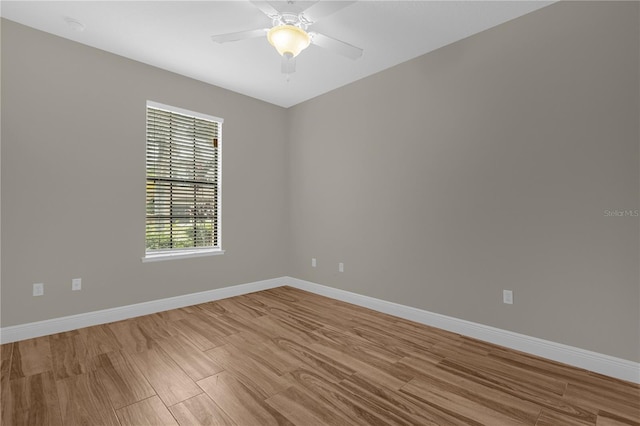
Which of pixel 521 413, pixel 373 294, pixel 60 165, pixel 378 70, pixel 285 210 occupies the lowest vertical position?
pixel 521 413

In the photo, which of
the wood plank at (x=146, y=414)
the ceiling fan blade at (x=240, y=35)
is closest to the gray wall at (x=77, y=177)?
the ceiling fan blade at (x=240, y=35)

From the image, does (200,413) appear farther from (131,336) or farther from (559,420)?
(559,420)

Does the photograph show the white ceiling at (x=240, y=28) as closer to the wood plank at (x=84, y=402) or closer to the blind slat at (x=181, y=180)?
the blind slat at (x=181, y=180)

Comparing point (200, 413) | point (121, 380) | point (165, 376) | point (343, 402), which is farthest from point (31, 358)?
point (343, 402)

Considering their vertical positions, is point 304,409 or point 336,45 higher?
A: point 336,45

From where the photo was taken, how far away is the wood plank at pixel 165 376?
6.08ft

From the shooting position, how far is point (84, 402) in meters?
1.78

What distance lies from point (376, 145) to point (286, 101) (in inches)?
68.7

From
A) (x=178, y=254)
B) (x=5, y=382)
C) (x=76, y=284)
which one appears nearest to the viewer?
(x=5, y=382)

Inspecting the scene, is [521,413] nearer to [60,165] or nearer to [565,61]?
[565,61]

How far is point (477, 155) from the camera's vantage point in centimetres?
277

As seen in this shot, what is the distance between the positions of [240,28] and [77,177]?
84.6 inches

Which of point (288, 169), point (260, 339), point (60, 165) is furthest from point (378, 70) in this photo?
point (60, 165)

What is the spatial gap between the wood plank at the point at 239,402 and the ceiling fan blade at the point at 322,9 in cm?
259
